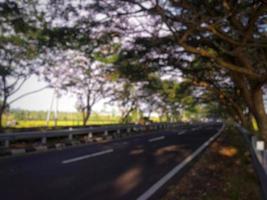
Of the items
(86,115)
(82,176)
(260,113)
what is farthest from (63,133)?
(86,115)

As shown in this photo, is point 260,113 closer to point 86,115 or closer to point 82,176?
point 82,176

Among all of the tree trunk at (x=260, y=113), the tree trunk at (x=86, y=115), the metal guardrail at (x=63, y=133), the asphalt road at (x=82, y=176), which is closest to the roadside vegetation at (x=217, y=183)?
the asphalt road at (x=82, y=176)

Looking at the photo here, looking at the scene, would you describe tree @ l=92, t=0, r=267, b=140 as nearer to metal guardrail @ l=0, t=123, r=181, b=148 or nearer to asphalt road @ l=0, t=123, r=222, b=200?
asphalt road @ l=0, t=123, r=222, b=200

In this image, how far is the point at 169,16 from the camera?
876 cm

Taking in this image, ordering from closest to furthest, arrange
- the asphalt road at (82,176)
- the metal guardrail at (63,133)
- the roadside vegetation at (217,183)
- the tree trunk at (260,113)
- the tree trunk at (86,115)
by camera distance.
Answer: the asphalt road at (82,176)
the roadside vegetation at (217,183)
the tree trunk at (260,113)
the metal guardrail at (63,133)
the tree trunk at (86,115)

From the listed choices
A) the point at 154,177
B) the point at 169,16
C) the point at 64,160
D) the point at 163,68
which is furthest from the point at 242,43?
the point at 163,68

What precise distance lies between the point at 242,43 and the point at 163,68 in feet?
27.6

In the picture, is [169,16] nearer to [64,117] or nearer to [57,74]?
[57,74]

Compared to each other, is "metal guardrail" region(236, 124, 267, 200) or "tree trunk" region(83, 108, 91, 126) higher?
"tree trunk" region(83, 108, 91, 126)

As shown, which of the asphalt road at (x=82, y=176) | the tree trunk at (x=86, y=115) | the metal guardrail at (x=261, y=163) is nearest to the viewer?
the metal guardrail at (x=261, y=163)

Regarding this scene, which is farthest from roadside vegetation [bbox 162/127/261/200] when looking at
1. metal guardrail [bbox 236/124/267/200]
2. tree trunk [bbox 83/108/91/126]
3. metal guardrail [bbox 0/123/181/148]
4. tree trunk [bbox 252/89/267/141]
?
tree trunk [bbox 83/108/91/126]

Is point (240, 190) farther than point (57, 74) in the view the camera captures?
No

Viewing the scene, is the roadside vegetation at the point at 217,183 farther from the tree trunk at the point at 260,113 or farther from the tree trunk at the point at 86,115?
the tree trunk at the point at 86,115

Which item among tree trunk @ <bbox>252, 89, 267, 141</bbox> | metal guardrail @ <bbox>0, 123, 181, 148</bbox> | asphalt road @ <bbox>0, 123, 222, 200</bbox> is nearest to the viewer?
asphalt road @ <bbox>0, 123, 222, 200</bbox>
